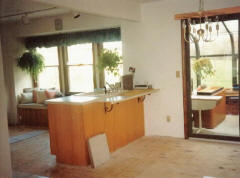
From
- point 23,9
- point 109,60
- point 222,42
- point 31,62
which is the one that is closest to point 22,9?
point 23,9

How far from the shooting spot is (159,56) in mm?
5480

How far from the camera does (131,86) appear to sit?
217 inches

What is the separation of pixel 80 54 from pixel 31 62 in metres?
1.28

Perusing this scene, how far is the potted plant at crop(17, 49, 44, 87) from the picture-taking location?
24.8ft

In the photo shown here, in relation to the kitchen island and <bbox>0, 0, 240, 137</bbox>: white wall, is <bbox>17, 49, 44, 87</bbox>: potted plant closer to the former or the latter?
<bbox>0, 0, 240, 137</bbox>: white wall

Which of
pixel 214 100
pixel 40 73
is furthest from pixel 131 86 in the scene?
pixel 40 73

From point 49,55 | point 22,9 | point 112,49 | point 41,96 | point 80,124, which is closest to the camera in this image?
point 80,124

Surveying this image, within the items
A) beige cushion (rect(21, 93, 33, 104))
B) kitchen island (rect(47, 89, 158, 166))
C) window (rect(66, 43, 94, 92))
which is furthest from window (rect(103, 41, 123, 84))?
beige cushion (rect(21, 93, 33, 104))

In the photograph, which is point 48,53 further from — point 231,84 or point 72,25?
point 231,84

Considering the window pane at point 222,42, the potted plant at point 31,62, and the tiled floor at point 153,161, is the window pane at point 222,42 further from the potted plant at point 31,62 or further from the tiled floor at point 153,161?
the potted plant at point 31,62

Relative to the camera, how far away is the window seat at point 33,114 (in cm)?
707

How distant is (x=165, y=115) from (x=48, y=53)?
3976 millimetres

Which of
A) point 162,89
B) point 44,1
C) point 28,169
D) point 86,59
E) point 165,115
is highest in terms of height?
point 44,1

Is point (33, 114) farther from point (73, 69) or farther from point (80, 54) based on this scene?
point (80, 54)
